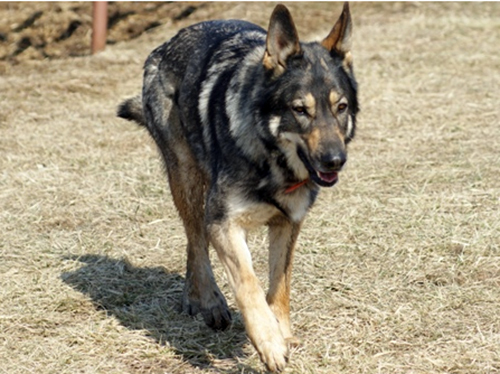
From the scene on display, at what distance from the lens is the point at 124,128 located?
974 cm

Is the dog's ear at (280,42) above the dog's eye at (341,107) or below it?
above

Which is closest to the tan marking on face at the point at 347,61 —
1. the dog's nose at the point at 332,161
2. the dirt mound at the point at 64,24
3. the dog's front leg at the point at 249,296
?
the dog's nose at the point at 332,161

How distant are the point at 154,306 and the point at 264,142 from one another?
5.12ft

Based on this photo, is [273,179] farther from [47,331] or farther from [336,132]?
[47,331]

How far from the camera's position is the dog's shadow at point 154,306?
4.99 meters

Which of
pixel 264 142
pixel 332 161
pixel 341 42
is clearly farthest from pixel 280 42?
pixel 332 161

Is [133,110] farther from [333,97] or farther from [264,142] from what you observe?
[333,97]

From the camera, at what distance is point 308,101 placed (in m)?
4.44

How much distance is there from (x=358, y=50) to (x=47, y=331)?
356 inches

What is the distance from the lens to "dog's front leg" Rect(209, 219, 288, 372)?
416 centimetres

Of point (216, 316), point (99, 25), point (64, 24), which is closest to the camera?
point (216, 316)

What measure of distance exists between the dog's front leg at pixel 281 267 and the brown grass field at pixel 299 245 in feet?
0.78

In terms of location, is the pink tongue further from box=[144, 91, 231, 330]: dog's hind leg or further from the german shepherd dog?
box=[144, 91, 231, 330]: dog's hind leg

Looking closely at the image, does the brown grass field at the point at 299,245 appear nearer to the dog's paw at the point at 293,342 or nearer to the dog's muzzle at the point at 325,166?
the dog's paw at the point at 293,342
